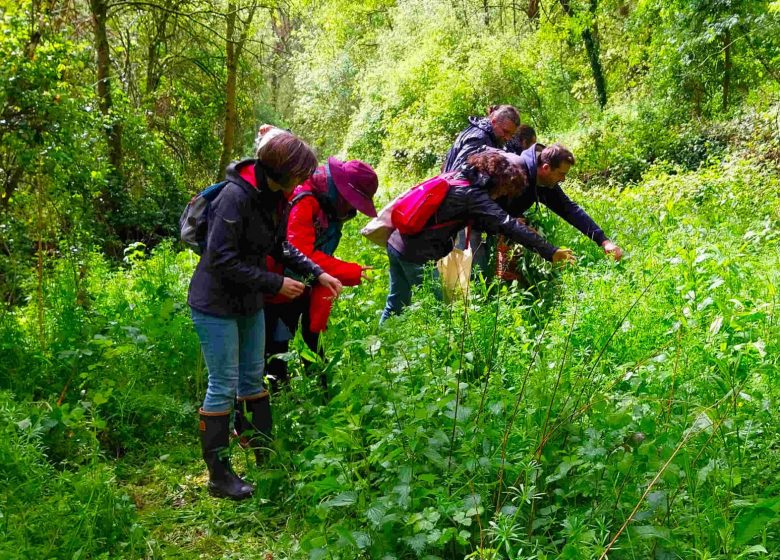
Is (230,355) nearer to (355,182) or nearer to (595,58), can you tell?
(355,182)

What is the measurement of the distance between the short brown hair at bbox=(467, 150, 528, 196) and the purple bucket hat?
0.80 metres

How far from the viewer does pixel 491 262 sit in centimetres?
529

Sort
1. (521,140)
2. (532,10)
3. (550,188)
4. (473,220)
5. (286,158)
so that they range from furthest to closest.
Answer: (532,10) < (521,140) < (550,188) < (473,220) < (286,158)

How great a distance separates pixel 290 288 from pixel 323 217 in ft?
2.64

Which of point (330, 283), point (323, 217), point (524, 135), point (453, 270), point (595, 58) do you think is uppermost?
point (595, 58)

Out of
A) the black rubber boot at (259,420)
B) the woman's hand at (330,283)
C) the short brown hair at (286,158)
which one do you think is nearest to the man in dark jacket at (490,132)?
the woman's hand at (330,283)

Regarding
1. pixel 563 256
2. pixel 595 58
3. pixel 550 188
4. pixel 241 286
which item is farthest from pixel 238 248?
pixel 595 58

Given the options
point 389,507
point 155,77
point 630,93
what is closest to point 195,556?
point 389,507

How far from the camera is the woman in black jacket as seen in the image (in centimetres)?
296

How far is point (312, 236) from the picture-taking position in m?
3.78

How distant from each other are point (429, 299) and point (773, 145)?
30.0 feet

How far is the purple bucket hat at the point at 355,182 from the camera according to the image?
12.2 feet

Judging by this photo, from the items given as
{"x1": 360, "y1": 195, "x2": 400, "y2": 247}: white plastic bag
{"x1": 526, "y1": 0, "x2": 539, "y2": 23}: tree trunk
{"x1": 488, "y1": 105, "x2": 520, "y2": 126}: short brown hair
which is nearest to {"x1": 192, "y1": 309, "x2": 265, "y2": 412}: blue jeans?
{"x1": 360, "y1": 195, "x2": 400, "y2": 247}: white plastic bag

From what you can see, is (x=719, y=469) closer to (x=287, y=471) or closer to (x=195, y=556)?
(x=287, y=471)
